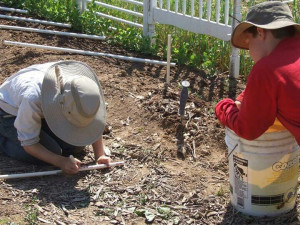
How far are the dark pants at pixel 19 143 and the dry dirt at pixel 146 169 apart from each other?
0.07 meters

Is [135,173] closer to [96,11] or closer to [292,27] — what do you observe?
[292,27]

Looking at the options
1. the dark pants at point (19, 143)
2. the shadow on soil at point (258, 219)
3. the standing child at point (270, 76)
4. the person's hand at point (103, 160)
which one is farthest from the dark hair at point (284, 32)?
the dark pants at point (19, 143)

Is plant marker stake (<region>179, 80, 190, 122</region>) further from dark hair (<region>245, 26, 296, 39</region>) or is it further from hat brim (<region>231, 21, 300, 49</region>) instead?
dark hair (<region>245, 26, 296, 39</region>)

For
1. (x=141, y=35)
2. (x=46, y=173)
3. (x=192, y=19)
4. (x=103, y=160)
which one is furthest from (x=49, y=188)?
(x=141, y=35)

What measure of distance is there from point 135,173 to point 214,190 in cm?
58

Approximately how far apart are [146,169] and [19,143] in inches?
36.8

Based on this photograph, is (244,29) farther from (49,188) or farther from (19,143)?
(19,143)

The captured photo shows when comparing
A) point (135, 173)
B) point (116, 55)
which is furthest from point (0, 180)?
point (116, 55)

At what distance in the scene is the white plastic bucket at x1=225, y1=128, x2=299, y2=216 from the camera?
3.56 m

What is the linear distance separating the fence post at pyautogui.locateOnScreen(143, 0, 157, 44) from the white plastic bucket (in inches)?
129

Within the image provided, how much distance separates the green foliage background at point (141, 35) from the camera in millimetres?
6133

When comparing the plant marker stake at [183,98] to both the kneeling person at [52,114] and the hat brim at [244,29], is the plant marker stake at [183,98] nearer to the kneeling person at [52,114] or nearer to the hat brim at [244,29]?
the kneeling person at [52,114]

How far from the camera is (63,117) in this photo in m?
4.05

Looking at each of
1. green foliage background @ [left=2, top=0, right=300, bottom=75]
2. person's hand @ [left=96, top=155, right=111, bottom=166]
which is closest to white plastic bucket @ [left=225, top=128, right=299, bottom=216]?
person's hand @ [left=96, top=155, right=111, bottom=166]
